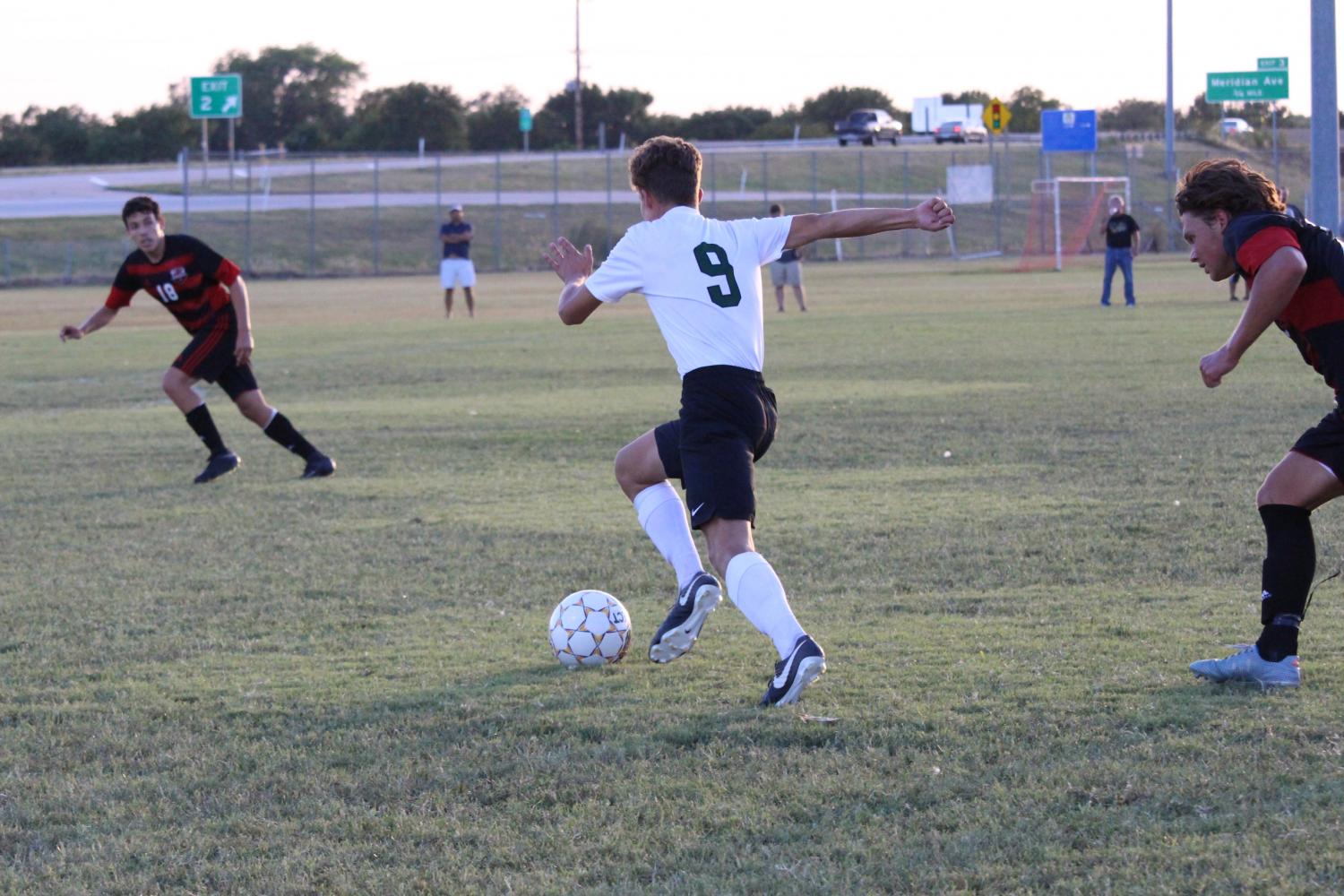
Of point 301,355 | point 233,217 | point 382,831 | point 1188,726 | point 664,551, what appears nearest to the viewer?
point 382,831

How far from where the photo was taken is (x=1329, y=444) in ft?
15.3

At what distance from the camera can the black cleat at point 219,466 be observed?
1043 cm

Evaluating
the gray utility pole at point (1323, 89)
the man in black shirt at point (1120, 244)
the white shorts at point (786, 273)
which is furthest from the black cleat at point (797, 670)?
the white shorts at point (786, 273)

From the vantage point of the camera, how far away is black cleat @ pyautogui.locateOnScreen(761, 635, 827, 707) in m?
4.59

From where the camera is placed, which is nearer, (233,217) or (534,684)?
(534,684)

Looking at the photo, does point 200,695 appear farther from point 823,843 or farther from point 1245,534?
point 1245,534

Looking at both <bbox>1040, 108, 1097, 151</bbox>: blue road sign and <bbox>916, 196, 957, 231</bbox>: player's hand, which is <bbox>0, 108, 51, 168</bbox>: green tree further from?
<bbox>916, 196, 957, 231</bbox>: player's hand

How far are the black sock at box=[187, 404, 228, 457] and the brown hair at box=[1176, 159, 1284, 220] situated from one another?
768cm

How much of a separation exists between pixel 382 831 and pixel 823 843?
109 centimetres

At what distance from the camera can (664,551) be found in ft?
17.9

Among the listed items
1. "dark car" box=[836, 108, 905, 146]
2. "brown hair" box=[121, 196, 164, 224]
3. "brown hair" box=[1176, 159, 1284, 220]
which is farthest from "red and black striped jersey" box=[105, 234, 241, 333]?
"dark car" box=[836, 108, 905, 146]

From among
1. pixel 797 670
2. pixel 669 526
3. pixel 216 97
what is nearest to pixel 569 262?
pixel 669 526

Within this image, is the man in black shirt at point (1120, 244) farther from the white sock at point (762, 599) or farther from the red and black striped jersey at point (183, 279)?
the white sock at point (762, 599)

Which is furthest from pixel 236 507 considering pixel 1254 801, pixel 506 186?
pixel 506 186
